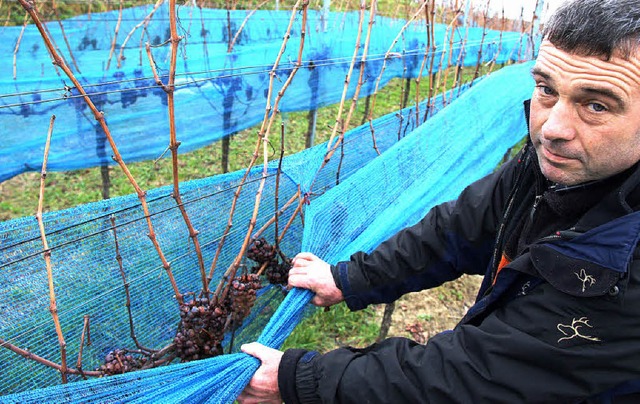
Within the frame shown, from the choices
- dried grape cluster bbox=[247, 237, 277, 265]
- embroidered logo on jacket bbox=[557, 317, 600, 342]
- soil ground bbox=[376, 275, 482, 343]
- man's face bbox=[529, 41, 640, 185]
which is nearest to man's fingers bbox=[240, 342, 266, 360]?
A: dried grape cluster bbox=[247, 237, 277, 265]

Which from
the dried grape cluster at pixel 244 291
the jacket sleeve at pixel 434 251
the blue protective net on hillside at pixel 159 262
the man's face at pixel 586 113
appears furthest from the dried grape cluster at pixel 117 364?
the man's face at pixel 586 113

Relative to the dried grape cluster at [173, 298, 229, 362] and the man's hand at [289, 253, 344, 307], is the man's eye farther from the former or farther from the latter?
the dried grape cluster at [173, 298, 229, 362]

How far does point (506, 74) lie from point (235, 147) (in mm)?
3543

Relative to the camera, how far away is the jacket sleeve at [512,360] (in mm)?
1052

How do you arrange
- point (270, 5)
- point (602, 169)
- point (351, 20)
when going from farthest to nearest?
point (270, 5) → point (351, 20) → point (602, 169)

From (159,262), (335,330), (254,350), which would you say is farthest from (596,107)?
(335,330)

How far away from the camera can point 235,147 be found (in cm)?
635

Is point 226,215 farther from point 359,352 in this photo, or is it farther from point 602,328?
point 602,328

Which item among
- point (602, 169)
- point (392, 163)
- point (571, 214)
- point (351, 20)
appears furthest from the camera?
point (351, 20)

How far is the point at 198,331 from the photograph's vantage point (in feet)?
4.71

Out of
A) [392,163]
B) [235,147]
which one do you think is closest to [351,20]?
[235,147]

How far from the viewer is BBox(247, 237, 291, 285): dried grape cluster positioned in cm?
176

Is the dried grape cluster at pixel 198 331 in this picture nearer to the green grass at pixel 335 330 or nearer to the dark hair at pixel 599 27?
the dark hair at pixel 599 27

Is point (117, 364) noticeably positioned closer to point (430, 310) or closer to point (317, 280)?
point (317, 280)
